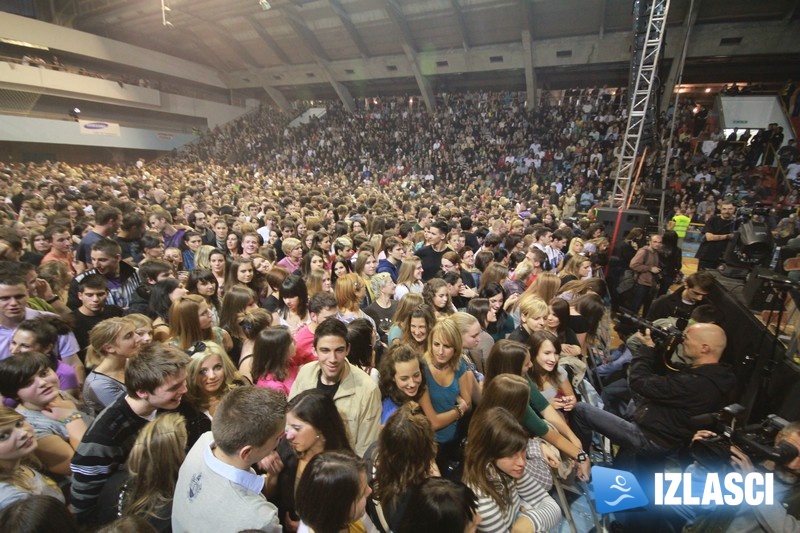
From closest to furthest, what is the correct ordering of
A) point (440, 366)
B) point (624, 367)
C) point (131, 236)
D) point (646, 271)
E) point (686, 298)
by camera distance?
point (440, 366), point (624, 367), point (686, 298), point (131, 236), point (646, 271)

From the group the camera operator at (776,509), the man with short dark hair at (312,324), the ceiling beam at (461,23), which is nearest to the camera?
the camera operator at (776,509)

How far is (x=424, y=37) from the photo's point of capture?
1683cm

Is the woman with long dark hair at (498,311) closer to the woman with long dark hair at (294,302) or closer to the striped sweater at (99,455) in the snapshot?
the woman with long dark hair at (294,302)

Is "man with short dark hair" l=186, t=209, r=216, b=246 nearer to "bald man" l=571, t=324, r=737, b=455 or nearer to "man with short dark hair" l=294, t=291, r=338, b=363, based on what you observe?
"man with short dark hair" l=294, t=291, r=338, b=363

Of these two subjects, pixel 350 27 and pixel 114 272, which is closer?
pixel 114 272

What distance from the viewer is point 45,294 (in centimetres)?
329

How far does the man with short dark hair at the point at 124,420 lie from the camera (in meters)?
1.62

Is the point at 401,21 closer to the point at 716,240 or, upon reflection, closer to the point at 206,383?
the point at 716,240

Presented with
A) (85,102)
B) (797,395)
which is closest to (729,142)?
(797,395)

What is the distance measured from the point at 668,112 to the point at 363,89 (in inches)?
605

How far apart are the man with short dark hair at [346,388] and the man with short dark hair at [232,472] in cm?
65

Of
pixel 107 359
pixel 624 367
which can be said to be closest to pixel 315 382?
pixel 107 359

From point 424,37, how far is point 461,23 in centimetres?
203

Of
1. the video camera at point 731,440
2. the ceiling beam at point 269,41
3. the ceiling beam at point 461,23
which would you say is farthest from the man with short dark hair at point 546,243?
the ceiling beam at point 269,41
